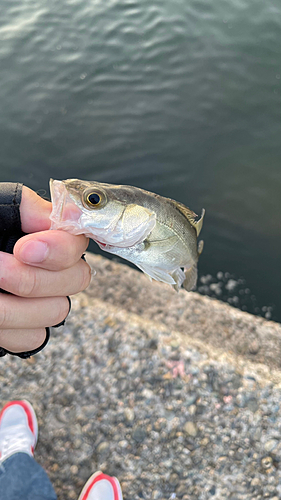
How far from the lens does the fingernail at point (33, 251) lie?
56.5 inches

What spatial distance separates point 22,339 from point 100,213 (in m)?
0.80

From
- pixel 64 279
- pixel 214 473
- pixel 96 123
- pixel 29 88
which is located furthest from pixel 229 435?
pixel 29 88

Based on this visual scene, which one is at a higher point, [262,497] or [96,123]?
[96,123]

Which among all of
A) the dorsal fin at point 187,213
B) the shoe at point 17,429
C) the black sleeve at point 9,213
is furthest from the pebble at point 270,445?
the black sleeve at point 9,213

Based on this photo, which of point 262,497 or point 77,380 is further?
point 77,380

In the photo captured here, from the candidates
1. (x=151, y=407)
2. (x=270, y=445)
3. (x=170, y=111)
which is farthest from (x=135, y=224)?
(x=170, y=111)

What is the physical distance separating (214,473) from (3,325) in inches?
69.8

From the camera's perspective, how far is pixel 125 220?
1.46 metres

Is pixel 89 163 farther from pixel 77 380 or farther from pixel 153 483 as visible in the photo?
pixel 153 483

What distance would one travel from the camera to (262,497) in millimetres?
2285

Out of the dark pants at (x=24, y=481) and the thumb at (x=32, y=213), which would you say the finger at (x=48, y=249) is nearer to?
the thumb at (x=32, y=213)

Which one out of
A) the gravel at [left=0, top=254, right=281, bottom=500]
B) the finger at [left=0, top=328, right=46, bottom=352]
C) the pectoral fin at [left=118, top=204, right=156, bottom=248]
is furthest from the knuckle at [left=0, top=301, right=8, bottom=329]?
the gravel at [left=0, top=254, right=281, bottom=500]

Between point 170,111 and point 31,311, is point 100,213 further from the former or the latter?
point 170,111

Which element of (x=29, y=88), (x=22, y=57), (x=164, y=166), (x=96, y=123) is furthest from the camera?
(x=22, y=57)
